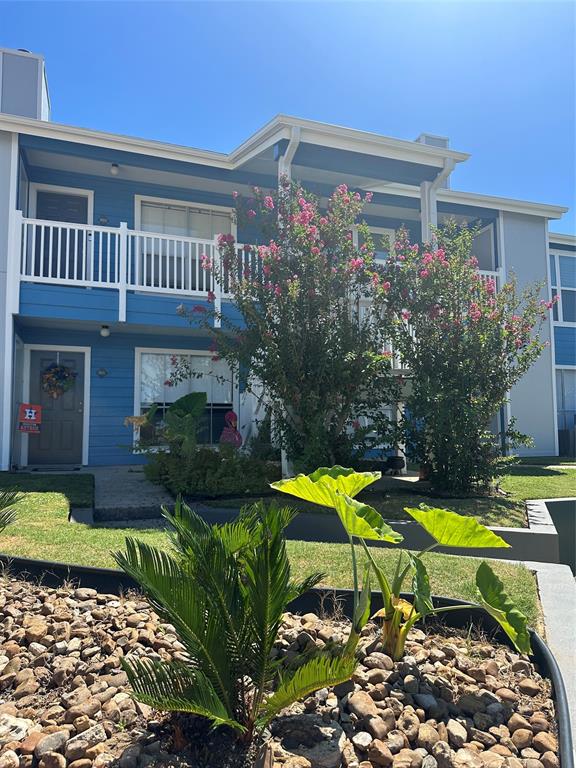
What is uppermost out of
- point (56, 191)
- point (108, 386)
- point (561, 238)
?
A: point (561, 238)

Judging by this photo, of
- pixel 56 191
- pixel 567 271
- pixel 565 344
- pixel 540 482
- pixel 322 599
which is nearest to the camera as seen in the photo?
pixel 322 599

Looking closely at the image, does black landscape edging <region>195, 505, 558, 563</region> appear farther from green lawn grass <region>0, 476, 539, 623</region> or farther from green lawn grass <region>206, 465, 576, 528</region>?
green lawn grass <region>0, 476, 539, 623</region>

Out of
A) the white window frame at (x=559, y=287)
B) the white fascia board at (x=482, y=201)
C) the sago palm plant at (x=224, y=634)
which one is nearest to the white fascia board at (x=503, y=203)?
the white fascia board at (x=482, y=201)

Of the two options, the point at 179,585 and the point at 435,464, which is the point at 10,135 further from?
the point at 179,585

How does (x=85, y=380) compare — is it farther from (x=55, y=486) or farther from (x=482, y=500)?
(x=482, y=500)

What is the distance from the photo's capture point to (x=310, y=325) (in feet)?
23.1

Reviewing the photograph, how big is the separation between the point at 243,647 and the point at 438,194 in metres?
12.3

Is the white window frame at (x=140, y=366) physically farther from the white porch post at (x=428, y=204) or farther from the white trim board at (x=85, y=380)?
the white porch post at (x=428, y=204)

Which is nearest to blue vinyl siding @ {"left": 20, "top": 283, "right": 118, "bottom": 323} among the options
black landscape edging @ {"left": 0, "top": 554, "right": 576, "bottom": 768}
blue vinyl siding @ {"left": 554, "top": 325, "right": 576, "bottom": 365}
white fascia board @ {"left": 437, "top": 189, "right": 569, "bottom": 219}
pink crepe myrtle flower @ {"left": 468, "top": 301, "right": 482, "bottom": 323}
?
pink crepe myrtle flower @ {"left": 468, "top": 301, "right": 482, "bottom": 323}

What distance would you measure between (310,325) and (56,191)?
6985 mm

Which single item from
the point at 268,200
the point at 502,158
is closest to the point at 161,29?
the point at 268,200

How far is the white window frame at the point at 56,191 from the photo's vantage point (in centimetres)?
1098

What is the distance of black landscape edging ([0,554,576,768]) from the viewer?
7.73ft

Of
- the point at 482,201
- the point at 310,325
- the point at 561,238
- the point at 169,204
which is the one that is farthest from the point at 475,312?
the point at 561,238
